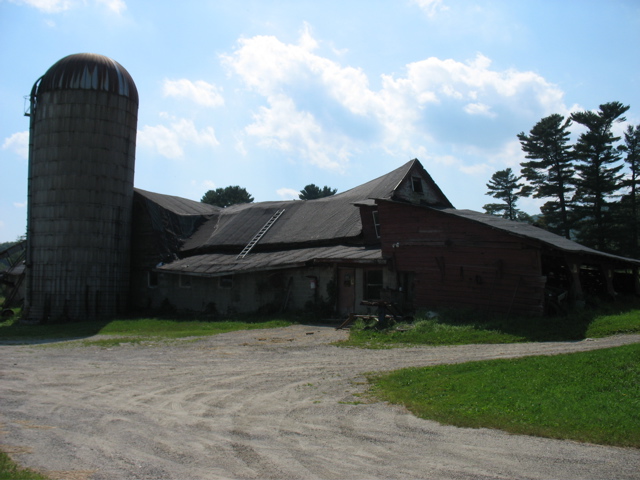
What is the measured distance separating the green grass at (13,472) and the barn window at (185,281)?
25406mm

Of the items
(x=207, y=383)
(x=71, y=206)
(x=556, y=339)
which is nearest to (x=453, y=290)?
(x=556, y=339)

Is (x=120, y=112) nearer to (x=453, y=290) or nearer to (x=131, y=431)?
(x=453, y=290)

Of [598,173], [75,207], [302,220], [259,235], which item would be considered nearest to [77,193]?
[75,207]

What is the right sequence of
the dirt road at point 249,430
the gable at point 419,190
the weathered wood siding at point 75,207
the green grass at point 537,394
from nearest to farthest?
1. the dirt road at point 249,430
2. the green grass at point 537,394
3. the gable at point 419,190
4. the weathered wood siding at point 75,207

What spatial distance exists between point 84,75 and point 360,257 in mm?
20097

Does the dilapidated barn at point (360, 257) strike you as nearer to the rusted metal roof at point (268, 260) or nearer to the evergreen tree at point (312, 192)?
the rusted metal roof at point (268, 260)

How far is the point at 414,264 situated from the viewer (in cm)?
2245

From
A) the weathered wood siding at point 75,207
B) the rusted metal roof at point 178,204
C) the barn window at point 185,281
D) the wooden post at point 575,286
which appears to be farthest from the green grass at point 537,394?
the rusted metal roof at point 178,204

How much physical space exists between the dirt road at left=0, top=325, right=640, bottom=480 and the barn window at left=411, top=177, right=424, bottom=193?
17.0m

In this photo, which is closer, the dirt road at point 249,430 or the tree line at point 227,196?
the dirt road at point 249,430

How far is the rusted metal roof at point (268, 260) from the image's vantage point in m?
24.1

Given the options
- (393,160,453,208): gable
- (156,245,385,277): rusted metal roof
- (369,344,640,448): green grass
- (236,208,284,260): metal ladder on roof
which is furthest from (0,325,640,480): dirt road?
(236,208,284,260): metal ladder on roof

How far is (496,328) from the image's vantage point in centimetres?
1772

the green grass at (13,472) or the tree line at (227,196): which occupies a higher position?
the tree line at (227,196)
